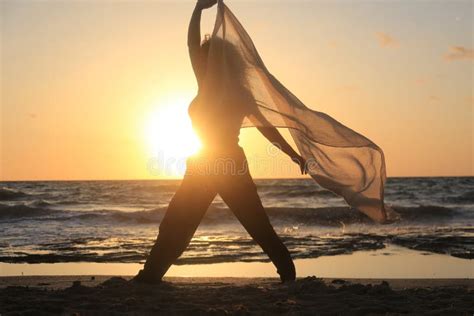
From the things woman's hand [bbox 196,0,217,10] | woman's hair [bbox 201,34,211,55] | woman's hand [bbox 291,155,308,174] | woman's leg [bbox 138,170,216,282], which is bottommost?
woman's leg [bbox 138,170,216,282]

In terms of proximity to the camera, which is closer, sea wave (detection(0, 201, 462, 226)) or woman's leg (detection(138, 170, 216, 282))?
woman's leg (detection(138, 170, 216, 282))

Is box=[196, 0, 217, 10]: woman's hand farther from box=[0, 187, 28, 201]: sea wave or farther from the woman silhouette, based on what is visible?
box=[0, 187, 28, 201]: sea wave

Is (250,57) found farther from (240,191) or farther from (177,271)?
(177,271)

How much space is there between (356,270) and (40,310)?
18.5ft

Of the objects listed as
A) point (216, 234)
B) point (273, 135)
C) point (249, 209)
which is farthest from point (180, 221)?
point (216, 234)

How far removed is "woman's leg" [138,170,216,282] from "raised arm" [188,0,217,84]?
111cm

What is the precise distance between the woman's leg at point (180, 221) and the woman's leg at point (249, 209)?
19cm

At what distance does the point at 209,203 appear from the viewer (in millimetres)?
6312

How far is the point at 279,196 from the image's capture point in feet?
120

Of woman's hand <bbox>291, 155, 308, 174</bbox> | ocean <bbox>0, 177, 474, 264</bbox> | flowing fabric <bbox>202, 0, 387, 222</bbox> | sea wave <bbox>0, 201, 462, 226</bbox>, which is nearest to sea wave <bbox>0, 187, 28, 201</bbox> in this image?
ocean <bbox>0, 177, 474, 264</bbox>

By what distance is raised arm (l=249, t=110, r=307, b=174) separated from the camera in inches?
251

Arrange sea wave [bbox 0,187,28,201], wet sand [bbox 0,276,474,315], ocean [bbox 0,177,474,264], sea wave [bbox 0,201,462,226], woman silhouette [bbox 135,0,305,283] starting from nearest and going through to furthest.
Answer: wet sand [bbox 0,276,474,315] → woman silhouette [bbox 135,0,305,283] → ocean [bbox 0,177,474,264] → sea wave [bbox 0,201,462,226] → sea wave [bbox 0,187,28,201]

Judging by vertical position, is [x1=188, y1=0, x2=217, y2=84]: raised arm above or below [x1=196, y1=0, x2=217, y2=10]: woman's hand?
below

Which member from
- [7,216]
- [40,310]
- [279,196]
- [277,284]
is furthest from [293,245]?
[279,196]
